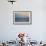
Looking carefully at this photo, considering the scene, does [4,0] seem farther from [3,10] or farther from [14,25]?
[14,25]

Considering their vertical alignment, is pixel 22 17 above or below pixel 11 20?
above

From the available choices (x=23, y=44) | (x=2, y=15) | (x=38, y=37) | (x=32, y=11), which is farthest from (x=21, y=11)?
(x=23, y=44)

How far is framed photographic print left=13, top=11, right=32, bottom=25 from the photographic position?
5414 millimetres

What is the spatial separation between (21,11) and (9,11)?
49cm

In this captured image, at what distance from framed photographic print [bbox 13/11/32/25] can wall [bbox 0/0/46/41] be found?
123mm

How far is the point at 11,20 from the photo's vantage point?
5.41 meters

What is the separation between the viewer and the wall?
5.39 metres

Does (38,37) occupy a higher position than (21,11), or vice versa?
(21,11)

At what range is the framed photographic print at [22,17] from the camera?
17.8ft

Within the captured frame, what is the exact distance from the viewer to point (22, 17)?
543cm

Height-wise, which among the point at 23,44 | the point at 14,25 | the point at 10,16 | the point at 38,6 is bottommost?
the point at 23,44

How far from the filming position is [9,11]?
540cm

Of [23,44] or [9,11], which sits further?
[9,11]

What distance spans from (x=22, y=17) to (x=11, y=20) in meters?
0.47
